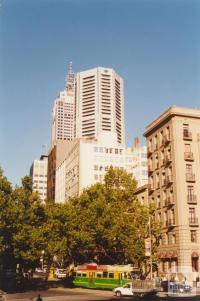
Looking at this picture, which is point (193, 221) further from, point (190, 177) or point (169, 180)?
point (169, 180)

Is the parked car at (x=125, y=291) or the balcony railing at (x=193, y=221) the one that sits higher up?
the balcony railing at (x=193, y=221)

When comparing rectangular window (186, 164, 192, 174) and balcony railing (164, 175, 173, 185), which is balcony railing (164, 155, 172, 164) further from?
rectangular window (186, 164, 192, 174)

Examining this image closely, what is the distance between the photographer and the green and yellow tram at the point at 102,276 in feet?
166

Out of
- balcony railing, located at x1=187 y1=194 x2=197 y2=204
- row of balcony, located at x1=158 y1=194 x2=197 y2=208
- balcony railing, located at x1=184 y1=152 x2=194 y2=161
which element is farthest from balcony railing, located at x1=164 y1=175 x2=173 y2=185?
balcony railing, located at x1=184 y1=152 x2=194 y2=161

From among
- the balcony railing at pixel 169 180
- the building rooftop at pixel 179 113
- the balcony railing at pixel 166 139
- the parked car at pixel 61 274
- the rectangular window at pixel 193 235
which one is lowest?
the parked car at pixel 61 274

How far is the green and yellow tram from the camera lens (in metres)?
50.6

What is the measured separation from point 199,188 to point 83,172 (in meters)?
59.9

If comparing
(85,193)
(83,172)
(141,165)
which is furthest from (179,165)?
(141,165)

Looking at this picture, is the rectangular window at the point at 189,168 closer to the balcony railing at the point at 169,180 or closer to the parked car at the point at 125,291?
the balcony railing at the point at 169,180

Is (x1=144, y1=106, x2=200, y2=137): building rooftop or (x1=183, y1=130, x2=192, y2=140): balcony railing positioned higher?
(x1=144, y1=106, x2=200, y2=137): building rooftop

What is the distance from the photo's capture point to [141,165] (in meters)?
136

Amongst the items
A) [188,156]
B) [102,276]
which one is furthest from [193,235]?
[102,276]

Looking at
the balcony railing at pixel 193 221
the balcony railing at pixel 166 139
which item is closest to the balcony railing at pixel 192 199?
the balcony railing at pixel 193 221

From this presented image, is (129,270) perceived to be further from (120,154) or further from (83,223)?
(120,154)
